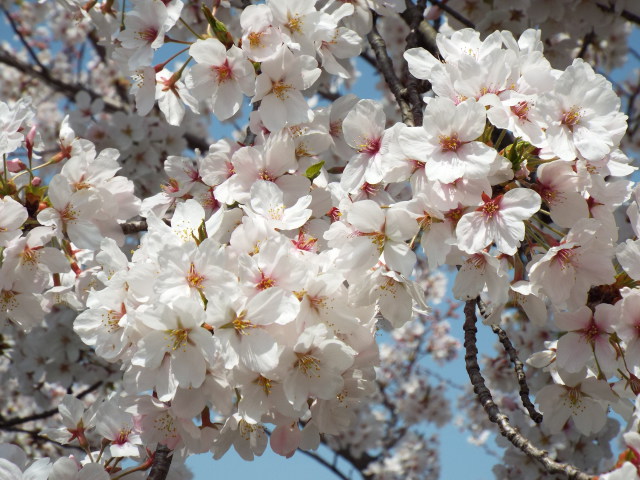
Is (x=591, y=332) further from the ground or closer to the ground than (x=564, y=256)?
closer to the ground

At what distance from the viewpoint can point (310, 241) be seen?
1847mm

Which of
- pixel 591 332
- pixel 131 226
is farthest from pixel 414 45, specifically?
pixel 591 332

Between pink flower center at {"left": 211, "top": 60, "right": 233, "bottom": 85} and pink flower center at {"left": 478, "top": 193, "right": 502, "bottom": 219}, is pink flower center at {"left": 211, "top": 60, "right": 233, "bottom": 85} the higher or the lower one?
the lower one

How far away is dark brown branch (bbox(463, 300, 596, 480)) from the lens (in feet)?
5.06

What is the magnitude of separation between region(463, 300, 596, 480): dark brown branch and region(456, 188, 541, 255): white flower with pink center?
449mm

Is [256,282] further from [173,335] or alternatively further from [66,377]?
[66,377]

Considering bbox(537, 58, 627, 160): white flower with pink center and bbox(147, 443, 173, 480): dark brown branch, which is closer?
bbox(537, 58, 627, 160): white flower with pink center

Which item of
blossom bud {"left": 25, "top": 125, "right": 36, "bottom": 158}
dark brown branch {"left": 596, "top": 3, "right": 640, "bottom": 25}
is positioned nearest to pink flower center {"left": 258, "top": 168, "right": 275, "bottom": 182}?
blossom bud {"left": 25, "top": 125, "right": 36, "bottom": 158}

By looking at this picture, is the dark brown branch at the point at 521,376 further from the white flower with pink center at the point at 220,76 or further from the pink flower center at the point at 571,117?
the white flower with pink center at the point at 220,76

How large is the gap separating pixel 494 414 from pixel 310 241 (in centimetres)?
69

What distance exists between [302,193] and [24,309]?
117 cm

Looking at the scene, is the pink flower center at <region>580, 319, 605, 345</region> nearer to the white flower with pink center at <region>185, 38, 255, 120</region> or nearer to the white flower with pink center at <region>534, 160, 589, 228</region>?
the white flower with pink center at <region>534, 160, 589, 228</region>

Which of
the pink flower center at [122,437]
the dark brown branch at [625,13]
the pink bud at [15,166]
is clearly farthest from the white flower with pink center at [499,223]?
the dark brown branch at [625,13]

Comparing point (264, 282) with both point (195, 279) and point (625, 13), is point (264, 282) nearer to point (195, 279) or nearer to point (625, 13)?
point (195, 279)
